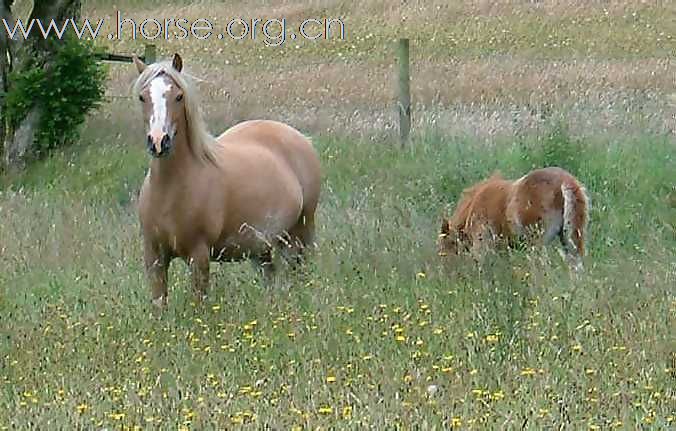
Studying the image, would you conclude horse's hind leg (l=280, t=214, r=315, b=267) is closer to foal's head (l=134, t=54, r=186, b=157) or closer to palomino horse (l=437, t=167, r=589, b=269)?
palomino horse (l=437, t=167, r=589, b=269)

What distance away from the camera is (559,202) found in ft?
32.5

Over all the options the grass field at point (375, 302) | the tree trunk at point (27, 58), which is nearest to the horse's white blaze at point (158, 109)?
the grass field at point (375, 302)

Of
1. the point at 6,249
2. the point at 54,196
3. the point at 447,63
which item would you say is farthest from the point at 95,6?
the point at 6,249

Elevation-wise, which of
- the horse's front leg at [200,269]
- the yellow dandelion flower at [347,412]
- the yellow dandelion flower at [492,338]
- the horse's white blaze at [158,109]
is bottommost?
the horse's front leg at [200,269]

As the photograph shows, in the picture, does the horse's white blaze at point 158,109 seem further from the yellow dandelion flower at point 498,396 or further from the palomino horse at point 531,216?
the yellow dandelion flower at point 498,396

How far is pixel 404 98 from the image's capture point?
15.6 meters

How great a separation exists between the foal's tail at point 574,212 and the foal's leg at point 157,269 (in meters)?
3.08

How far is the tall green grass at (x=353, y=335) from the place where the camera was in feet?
18.7

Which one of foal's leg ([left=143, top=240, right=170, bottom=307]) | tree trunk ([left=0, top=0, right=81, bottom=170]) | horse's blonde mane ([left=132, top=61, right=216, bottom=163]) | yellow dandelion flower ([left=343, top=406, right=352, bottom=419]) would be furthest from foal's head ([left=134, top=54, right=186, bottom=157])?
tree trunk ([left=0, top=0, right=81, bottom=170])

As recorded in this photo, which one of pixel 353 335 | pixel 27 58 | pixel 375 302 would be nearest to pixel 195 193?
pixel 375 302

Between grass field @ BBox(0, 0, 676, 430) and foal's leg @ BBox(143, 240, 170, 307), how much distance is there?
11cm

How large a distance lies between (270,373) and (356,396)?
2.27ft

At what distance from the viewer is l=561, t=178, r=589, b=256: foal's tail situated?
9852 mm

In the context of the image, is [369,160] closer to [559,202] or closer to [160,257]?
[559,202]
